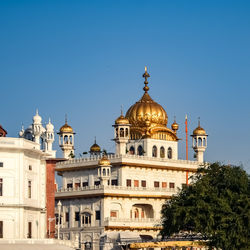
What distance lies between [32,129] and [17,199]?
1388 centimetres

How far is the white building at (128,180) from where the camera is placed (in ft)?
322

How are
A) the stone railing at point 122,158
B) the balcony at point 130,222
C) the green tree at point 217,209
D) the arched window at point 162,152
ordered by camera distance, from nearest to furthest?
the green tree at point 217,209, the balcony at point 130,222, the stone railing at point 122,158, the arched window at point 162,152

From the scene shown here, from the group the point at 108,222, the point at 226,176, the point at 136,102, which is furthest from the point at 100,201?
the point at 226,176

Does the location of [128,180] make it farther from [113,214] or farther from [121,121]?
[121,121]

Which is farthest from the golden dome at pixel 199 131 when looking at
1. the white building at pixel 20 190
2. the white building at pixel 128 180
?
the white building at pixel 20 190

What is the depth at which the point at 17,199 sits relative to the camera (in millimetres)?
76562

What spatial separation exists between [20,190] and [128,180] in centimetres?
2660

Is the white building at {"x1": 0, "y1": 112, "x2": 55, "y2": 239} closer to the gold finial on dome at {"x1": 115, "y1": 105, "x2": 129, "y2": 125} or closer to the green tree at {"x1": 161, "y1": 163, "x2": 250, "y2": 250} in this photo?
the green tree at {"x1": 161, "y1": 163, "x2": 250, "y2": 250}

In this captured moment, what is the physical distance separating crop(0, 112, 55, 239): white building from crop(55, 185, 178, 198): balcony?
18.2 m

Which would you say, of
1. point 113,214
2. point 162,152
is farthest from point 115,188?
point 162,152

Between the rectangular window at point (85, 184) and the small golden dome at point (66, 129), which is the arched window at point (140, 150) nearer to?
the rectangular window at point (85, 184)

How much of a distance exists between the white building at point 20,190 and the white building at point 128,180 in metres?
14.7

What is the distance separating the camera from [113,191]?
9800 centimetres

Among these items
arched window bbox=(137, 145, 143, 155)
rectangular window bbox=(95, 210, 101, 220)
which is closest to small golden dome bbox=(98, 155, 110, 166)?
rectangular window bbox=(95, 210, 101, 220)
